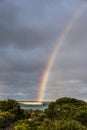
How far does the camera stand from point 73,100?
78938mm

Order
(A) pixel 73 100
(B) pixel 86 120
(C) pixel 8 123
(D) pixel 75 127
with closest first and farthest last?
(D) pixel 75 127
(B) pixel 86 120
(C) pixel 8 123
(A) pixel 73 100

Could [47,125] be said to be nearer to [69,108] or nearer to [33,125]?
[33,125]

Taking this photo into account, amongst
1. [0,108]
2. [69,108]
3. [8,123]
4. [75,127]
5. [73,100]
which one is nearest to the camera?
[75,127]

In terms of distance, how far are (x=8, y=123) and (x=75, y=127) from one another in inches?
852

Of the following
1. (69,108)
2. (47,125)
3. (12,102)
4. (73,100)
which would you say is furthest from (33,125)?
(73,100)

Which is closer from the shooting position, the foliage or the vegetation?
the vegetation

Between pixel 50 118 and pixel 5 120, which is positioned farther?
pixel 50 118

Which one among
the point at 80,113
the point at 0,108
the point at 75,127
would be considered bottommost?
the point at 75,127

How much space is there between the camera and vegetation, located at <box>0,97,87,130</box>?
41.6 meters

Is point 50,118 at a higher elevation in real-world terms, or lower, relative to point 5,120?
higher

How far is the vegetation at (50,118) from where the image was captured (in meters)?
41.6

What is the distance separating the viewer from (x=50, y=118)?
6369 centimetres

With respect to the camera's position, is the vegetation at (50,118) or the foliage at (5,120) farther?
the foliage at (5,120)

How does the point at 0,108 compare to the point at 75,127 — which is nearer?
the point at 75,127
